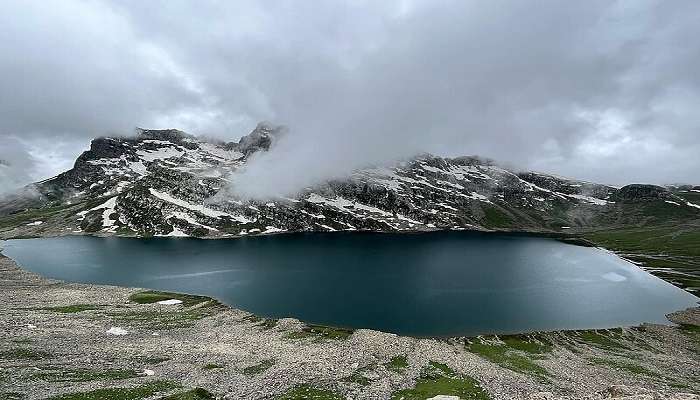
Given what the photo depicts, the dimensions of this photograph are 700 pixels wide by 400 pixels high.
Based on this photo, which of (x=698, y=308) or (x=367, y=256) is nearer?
(x=698, y=308)

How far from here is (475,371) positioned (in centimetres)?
5444

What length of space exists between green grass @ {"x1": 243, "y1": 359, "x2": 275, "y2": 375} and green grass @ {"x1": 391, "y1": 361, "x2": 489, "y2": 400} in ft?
51.8

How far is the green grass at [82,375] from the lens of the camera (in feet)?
128

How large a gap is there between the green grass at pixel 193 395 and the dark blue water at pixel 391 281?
44.9 m

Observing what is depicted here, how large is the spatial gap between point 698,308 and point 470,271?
5959cm

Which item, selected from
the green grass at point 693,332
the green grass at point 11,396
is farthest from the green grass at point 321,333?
the green grass at point 693,332

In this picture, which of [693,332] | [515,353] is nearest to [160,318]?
[515,353]

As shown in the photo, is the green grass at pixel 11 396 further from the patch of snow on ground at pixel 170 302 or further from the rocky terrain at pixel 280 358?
the patch of snow on ground at pixel 170 302

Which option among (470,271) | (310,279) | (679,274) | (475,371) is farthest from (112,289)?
(679,274)

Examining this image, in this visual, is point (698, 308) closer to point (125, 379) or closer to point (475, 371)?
point (475, 371)

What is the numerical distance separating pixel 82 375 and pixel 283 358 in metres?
22.6

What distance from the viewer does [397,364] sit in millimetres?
56312

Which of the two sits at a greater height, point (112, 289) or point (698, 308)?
point (112, 289)

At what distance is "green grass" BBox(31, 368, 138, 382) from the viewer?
128 feet
